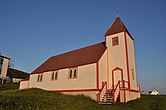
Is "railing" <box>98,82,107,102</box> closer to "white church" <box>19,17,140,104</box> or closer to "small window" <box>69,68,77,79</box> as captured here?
"white church" <box>19,17,140,104</box>

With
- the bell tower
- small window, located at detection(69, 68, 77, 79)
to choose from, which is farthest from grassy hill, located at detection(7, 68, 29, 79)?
the bell tower

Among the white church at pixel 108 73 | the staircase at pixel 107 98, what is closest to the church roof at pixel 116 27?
the white church at pixel 108 73

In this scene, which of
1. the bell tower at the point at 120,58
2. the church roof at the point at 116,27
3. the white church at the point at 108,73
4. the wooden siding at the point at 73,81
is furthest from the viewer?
the church roof at the point at 116,27

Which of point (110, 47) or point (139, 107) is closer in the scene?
point (139, 107)

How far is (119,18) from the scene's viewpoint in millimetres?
26406

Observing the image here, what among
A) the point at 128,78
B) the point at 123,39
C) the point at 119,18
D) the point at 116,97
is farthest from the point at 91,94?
the point at 119,18

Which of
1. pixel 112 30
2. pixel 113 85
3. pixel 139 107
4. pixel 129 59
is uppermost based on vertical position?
pixel 112 30

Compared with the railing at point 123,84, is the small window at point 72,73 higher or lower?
higher

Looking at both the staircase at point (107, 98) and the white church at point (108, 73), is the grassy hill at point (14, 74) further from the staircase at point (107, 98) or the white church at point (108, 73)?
the staircase at point (107, 98)

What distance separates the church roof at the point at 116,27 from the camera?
2354 centimetres

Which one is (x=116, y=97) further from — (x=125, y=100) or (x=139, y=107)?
(x=139, y=107)

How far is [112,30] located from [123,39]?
294 cm

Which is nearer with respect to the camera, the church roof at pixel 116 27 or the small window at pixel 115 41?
the small window at pixel 115 41

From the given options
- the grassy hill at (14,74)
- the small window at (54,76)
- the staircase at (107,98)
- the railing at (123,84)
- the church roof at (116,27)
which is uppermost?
the church roof at (116,27)
